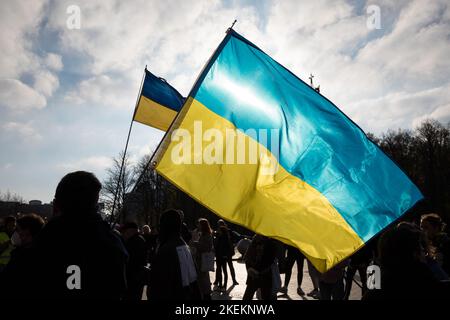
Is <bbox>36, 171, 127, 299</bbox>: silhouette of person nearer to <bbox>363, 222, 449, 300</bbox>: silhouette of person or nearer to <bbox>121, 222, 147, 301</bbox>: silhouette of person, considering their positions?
<bbox>363, 222, 449, 300</bbox>: silhouette of person

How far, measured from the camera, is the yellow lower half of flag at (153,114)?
768 cm

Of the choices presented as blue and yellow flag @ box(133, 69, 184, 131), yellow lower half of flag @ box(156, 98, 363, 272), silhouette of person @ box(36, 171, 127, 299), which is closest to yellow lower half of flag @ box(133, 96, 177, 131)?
blue and yellow flag @ box(133, 69, 184, 131)

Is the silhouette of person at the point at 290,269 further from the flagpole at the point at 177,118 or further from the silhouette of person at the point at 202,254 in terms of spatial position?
the flagpole at the point at 177,118

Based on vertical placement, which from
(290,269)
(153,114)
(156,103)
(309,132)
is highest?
(156,103)

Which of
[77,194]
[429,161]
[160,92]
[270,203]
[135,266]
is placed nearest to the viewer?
[77,194]

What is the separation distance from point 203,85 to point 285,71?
3.04 ft

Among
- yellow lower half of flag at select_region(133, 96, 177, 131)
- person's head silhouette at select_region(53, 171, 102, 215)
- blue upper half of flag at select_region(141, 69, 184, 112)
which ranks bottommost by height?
person's head silhouette at select_region(53, 171, 102, 215)

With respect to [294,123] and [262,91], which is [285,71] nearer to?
[262,91]

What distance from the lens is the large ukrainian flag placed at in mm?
3479

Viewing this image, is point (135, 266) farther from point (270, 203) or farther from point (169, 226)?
point (270, 203)

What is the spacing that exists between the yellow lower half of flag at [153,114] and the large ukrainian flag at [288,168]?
3.76 m

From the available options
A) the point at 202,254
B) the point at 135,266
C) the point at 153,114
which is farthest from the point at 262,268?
the point at 153,114

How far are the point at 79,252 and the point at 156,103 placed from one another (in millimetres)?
6189

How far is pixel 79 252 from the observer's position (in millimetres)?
2105
